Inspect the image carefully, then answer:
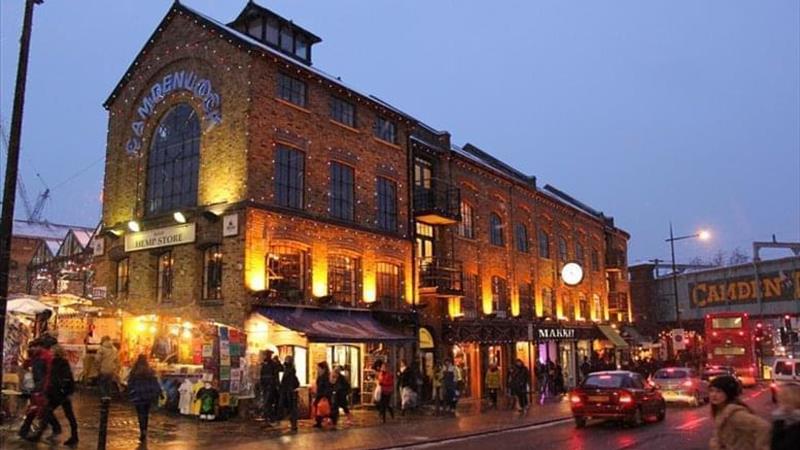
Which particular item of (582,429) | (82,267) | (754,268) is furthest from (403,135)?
(754,268)

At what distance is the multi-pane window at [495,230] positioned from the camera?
33656 millimetres

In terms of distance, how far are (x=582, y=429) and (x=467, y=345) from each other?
12.4 m

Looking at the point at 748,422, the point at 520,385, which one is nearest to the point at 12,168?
the point at 748,422

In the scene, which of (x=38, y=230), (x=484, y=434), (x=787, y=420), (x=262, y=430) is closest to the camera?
(x=787, y=420)

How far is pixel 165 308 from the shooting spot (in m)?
22.9

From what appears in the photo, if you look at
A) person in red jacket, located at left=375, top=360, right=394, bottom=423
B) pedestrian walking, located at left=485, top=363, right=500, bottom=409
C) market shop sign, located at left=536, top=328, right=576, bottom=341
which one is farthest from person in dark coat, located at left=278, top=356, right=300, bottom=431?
market shop sign, located at left=536, top=328, right=576, bottom=341

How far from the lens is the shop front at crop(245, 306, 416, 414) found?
67.0ft

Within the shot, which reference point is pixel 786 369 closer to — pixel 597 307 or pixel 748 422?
pixel 597 307

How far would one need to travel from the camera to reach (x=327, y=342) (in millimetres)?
20297

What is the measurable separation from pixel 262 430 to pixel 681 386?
52.8 feet

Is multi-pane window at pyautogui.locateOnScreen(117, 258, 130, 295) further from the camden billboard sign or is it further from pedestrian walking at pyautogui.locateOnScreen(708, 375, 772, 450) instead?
the camden billboard sign

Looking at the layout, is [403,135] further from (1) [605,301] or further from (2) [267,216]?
(1) [605,301]

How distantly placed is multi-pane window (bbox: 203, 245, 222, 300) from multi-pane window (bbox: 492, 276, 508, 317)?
587 inches

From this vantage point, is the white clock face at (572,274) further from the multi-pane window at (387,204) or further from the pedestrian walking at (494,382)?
the multi-pane window at (387,204)
